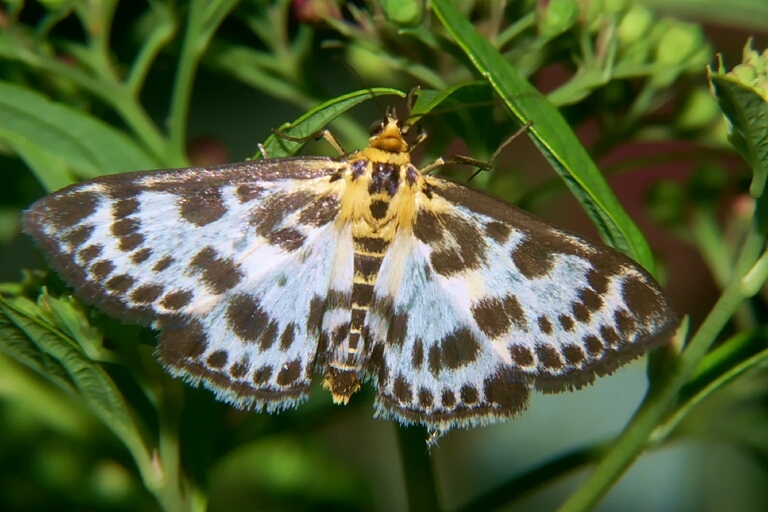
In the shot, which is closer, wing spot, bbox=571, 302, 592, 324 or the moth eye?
wing spot, bbox=571, 302, 592, 324

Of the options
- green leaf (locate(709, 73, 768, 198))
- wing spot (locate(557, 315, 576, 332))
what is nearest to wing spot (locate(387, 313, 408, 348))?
wing spot (locate(557, 315, 576, 332))

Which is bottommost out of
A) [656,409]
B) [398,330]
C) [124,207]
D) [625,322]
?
[656,409]

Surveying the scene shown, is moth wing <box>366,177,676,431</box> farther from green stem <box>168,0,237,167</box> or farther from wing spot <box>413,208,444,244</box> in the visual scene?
green stem <box>168,0,237,167</box>

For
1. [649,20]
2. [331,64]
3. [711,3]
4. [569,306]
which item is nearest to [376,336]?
[569,306]

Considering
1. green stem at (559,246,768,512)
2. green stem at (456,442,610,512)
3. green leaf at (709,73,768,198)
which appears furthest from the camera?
green stem at (456,442,610,512)

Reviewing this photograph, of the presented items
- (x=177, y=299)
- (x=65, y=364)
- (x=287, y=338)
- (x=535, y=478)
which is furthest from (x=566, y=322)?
(x=65, y=364)

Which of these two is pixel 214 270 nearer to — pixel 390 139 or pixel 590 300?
pixel 390 139
